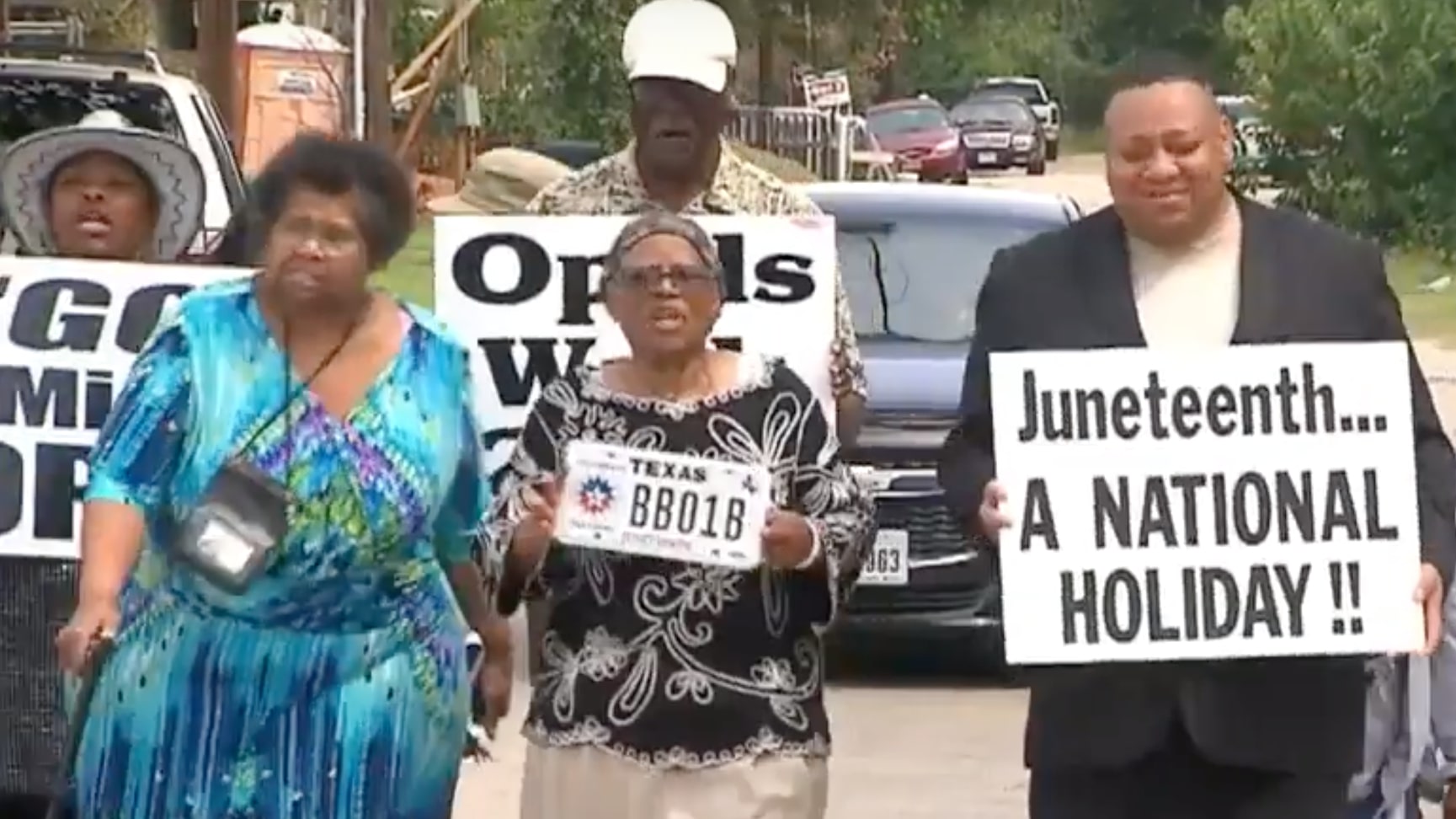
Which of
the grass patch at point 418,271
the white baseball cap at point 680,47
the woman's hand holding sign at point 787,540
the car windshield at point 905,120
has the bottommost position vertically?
the woman's hand holding sign at point 787,540

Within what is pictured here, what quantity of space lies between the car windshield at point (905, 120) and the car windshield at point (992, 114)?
18.7 ft

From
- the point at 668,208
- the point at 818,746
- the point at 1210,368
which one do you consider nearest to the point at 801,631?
the point at 818,746

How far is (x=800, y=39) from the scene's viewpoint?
153ft

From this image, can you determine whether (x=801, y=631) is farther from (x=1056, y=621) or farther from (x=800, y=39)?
(x=800, y=39)

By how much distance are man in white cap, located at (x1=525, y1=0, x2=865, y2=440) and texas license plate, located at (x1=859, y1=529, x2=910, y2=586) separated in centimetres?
386

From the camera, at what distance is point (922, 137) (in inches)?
1887

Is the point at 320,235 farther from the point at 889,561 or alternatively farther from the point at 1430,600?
the point at 889,561

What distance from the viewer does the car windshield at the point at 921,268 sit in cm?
1202

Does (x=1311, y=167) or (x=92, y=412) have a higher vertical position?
(x=1311, y=167)

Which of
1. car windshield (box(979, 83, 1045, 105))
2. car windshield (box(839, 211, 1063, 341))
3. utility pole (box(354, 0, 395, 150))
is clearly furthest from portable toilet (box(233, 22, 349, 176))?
car windshield (box(979, 83, 1045, 105))

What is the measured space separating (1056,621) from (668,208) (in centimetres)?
183

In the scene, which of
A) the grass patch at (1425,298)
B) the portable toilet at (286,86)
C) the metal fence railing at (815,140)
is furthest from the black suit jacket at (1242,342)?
the metal fence railing at (815,140)

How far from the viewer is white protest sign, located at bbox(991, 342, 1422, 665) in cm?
520

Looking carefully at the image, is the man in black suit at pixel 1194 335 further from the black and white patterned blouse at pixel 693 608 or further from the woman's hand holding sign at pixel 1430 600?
the black and white patterned blouse at pixel 693 608
